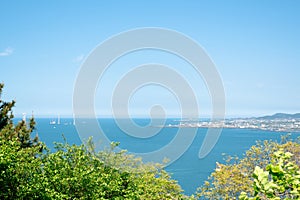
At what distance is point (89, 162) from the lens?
11.9m

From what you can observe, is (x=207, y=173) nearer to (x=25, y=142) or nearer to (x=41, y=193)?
(x=25, y=142)

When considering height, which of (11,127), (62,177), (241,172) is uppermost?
(11,127)

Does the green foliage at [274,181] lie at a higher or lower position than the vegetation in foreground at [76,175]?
higher

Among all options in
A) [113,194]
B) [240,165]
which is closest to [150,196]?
[113,194]

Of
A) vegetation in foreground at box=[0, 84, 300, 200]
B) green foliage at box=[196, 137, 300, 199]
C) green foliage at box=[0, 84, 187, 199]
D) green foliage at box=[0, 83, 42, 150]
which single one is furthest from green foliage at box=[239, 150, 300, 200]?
green foliage at box=[0, 83, 42, 150]

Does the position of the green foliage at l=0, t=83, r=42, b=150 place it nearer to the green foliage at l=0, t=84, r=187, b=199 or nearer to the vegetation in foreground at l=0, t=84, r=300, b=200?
the vegetation in foreground at l=0, t=84, r=300, b=200

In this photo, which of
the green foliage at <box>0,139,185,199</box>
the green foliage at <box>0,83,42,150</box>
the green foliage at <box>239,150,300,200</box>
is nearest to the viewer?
the green foliage at <box>239,150,300,200</box>

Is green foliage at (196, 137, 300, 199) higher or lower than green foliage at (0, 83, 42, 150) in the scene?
lower

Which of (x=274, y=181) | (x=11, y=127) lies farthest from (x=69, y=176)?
(x=274, y=181)

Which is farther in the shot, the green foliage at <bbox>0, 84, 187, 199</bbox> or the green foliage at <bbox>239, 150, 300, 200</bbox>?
the green foliage at <bbox>0, 84, 187, 199</bbox>

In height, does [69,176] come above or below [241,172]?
above

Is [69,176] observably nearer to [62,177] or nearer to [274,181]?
[62,177]

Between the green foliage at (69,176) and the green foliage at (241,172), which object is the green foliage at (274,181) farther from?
the green foliage at (241,172)

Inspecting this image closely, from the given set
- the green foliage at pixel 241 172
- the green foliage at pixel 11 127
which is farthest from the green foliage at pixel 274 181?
the green foliage at pixel 11 127
